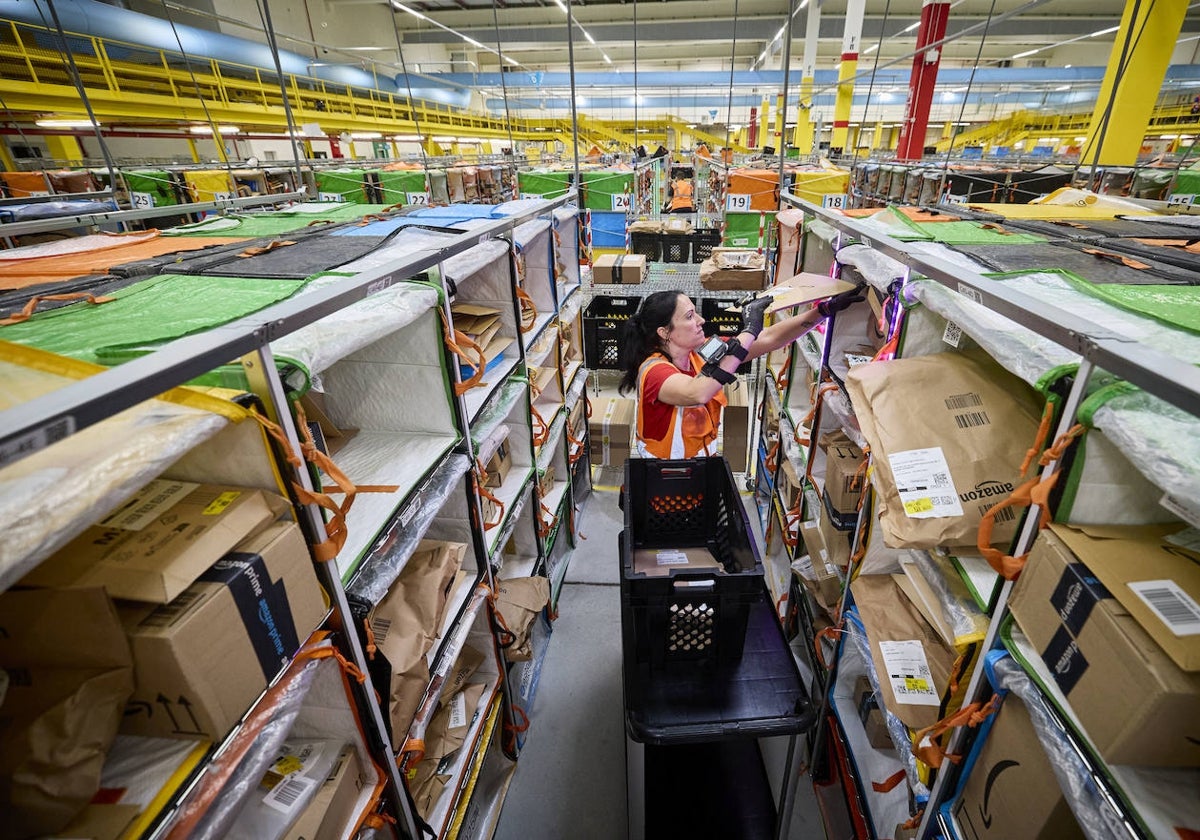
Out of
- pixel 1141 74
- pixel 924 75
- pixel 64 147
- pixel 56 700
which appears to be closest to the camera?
pixel 56 700

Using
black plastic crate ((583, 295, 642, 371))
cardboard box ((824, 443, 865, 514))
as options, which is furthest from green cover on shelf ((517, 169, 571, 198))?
cardboard box ((824, 443, 865, 514))

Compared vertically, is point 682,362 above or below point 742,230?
below

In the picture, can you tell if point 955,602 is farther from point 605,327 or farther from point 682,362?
point 605,327

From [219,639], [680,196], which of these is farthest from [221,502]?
[680,196]

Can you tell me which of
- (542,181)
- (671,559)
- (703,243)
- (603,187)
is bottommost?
(671,559)

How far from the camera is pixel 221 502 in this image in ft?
2.93

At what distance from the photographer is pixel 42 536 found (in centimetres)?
56

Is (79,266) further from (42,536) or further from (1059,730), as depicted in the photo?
(1059,730)

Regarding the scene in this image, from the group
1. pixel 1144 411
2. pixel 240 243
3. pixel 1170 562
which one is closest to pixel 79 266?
pixel 240 243

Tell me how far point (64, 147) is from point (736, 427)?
12616 mm

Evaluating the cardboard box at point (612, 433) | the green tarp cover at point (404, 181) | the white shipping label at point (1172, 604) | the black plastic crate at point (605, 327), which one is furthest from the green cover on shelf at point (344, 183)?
the white shipping label at point (1172, 604)

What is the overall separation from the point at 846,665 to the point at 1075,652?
1.41m

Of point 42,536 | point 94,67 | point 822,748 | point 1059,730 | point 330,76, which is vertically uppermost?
point 330,76

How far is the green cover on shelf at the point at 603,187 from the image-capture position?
7.65 metres
